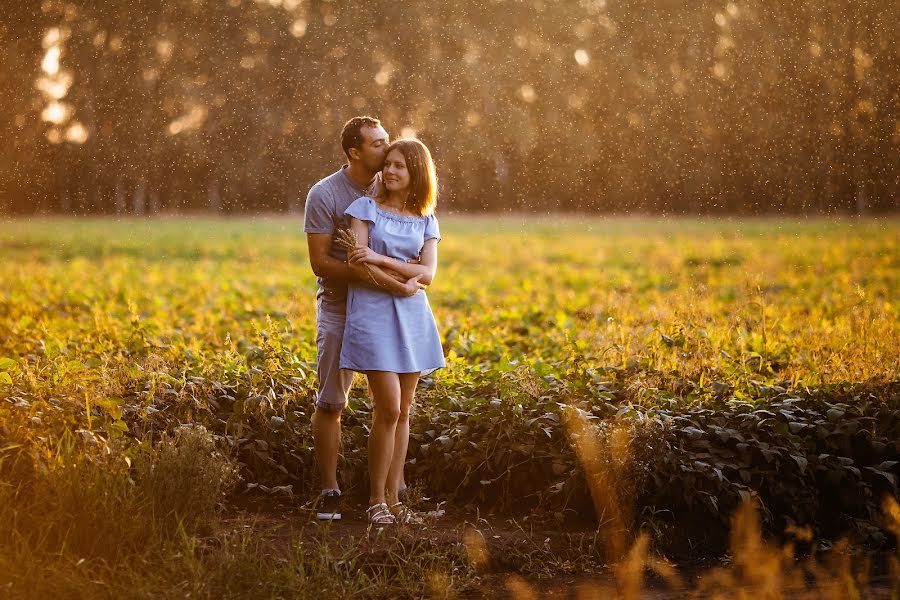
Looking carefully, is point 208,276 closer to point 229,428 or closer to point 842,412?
point 229,428

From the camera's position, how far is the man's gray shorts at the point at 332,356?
518 cm

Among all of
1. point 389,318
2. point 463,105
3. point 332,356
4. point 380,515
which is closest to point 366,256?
point 389,318

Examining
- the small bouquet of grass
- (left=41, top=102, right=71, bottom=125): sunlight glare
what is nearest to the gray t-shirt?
the small bouquet of grass

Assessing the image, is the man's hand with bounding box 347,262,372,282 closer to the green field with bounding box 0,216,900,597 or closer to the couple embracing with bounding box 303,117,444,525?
the couple embracing with bounding box 303,117,444,525

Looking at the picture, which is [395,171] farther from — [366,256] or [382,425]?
[382,425]

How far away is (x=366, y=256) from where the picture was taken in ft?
16.0

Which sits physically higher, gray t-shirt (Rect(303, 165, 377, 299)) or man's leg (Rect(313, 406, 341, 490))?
gray t-shirt (Rect(303, 165, 377, 299))

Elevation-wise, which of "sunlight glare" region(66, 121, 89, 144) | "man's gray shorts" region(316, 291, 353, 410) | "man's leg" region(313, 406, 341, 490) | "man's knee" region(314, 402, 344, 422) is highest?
"sunlight glare" region(66, 121, 89, 144)

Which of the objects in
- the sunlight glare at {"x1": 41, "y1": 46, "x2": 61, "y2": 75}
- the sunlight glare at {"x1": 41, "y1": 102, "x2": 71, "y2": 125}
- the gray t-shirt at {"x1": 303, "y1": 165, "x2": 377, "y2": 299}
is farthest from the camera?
the sunlight glare at {"x1": 41, "y1": 102, "x2": 71, "y2": 125}

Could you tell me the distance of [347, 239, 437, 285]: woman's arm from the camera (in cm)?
488

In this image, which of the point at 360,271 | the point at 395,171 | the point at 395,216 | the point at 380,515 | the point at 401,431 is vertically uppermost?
the point at 395,171

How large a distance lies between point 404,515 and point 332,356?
90 cm

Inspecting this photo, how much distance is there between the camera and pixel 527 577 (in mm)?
4621

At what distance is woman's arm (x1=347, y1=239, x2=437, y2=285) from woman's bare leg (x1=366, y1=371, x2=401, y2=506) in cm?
49
